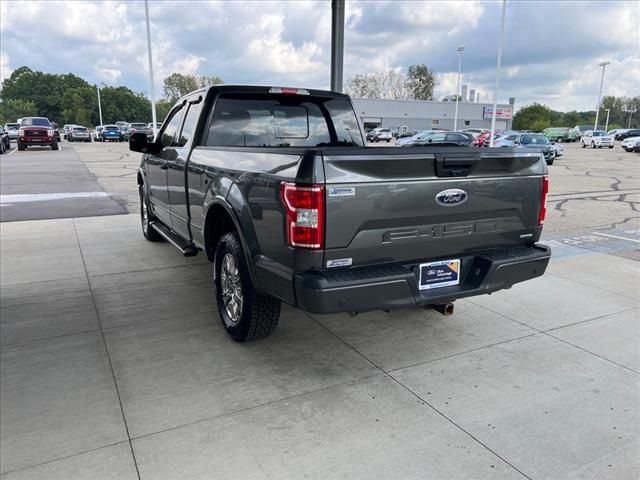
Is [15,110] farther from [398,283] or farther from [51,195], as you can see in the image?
[398,283]

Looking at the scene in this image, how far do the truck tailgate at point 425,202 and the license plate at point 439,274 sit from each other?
58mm

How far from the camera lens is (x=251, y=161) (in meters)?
3.35

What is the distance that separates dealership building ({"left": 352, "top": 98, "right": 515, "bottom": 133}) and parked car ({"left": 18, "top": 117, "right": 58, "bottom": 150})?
161 ft

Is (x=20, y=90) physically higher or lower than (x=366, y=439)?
higher

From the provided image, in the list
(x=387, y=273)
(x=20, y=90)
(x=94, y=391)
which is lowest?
(x=94, y=391)

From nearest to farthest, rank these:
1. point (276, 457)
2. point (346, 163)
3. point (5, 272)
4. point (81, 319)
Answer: point (276, 457), point (346, 163), point (81, 319), point (5, 272)

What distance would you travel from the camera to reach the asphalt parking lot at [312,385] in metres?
2.55

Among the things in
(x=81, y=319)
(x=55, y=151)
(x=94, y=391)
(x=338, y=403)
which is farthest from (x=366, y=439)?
(x=55, y=151)

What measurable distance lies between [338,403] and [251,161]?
5.61 ft

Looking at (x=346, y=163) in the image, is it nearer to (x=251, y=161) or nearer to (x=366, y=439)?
(x=251, y=161)

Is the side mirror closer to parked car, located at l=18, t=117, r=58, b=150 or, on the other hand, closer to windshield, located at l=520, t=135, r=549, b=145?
windshield, located at l=520, t=135, r=549, b=145

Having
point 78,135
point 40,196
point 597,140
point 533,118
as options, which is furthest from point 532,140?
point 533,118

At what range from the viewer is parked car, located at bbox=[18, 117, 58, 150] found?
95.8ft

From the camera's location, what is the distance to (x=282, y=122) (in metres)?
4.78
